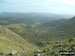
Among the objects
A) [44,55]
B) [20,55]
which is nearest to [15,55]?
[20,55]

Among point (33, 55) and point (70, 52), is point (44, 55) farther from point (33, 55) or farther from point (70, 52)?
point (70, 52)

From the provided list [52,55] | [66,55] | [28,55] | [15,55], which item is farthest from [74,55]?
[15,55]

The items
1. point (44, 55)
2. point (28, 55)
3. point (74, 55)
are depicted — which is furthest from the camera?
point (28, 55)

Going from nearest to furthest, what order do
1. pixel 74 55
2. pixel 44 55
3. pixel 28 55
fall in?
pixel 74 55 → pixel 44 55 → pixel 28 55

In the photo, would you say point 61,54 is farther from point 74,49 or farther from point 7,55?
point 7,55

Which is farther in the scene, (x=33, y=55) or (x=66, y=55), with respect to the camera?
(x=33, y=55)

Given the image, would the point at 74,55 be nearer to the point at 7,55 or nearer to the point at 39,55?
the point at 39,55

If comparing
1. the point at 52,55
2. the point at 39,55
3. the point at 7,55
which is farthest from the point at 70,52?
the point at 7,55

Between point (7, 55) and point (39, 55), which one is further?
point (7, 55)
